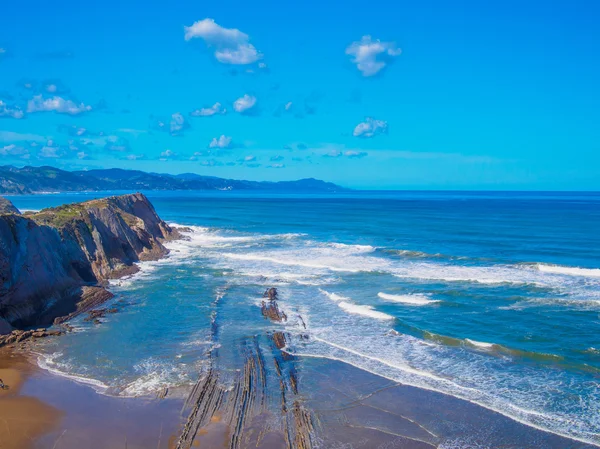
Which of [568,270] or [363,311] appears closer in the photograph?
[363,311]

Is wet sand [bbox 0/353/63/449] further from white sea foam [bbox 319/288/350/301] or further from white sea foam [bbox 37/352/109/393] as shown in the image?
white sea foam [bbox 319/288/350/301]

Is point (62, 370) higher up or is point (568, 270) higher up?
point (568, 270)

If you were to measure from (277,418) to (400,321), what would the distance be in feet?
35.0

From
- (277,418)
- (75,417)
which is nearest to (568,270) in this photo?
(277,418)

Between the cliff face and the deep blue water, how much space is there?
2.35 m

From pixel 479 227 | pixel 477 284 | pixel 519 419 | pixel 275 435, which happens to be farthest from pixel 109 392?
pixel 479 227

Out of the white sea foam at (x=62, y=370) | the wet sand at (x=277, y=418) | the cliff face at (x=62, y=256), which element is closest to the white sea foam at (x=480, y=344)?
the wet sand at (x=277, y=418)

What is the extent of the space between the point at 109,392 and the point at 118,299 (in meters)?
12.5

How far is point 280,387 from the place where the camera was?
17.0 metres

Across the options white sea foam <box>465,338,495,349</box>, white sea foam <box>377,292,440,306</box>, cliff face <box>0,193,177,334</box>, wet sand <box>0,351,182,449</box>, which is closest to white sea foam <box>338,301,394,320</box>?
white sea foam <box>377,292,440,306</box>

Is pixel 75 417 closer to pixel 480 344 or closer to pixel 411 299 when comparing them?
pixel 480 344

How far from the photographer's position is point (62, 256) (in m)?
29.6

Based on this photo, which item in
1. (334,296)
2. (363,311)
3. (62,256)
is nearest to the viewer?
(363,311)

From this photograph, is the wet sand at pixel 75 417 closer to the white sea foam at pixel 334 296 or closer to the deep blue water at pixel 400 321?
the deep blue water at pixel 400 321
